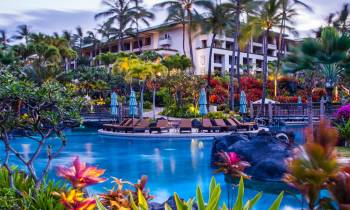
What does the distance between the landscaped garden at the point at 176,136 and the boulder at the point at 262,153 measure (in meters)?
0.04

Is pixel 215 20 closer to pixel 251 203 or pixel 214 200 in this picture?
pixel 251 203

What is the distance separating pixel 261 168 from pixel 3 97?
7568 millimetres

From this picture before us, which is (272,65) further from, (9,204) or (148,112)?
(9,204)

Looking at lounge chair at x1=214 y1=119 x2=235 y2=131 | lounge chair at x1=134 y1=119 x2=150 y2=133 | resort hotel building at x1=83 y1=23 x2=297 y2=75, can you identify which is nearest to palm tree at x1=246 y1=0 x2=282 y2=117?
lounge chair at x1=214 y1=119 x2=235 y2=131

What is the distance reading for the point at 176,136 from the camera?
69.9ft

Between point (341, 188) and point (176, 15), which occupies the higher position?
point (176, 15)

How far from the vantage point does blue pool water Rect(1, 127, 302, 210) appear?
33.5ft

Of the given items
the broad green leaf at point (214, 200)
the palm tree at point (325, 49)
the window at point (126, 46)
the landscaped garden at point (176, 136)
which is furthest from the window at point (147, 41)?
the broad green leaf at point (214, 200)

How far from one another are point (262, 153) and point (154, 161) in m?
4.47

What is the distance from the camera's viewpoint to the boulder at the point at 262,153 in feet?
34.6

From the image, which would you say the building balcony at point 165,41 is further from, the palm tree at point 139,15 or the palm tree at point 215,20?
the palm tree at point 215,20

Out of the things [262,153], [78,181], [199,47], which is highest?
[199,47]

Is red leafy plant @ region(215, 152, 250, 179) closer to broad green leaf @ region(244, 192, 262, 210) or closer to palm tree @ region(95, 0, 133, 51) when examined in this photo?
broad green leaf @ region(244, 192, 262, 210)

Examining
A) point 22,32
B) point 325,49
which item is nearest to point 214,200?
point 325,49
